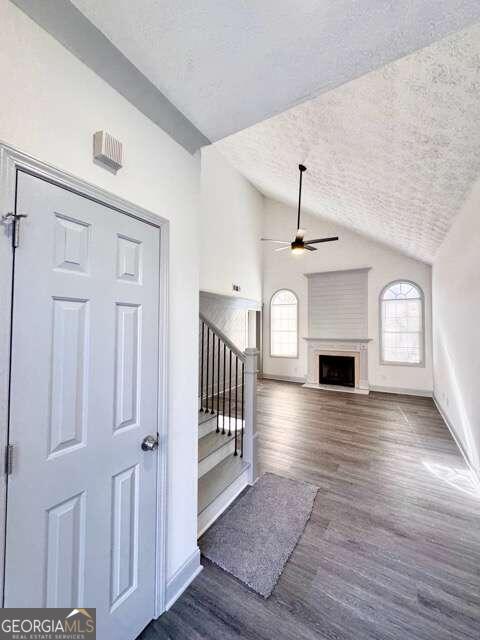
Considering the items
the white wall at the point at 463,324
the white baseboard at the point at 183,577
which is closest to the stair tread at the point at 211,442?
the white baseboard at the point at 183,577

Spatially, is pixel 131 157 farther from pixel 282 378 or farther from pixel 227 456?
pixel 282 378

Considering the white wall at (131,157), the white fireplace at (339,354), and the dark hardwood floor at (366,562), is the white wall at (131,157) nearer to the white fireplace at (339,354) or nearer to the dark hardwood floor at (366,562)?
the dark hardwood floor at (366,562)

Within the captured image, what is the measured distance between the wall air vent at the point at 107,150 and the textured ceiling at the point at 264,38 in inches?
14.4

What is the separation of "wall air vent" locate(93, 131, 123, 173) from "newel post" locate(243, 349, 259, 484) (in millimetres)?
1837

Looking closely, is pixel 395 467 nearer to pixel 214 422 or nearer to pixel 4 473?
pixel 214 422

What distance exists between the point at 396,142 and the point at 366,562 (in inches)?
132

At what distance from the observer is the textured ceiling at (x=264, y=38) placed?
0.92 m

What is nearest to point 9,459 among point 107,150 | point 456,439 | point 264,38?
point 107,150

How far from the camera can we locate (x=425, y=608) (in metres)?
1.48

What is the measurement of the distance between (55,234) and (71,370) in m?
0.51

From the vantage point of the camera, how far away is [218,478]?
7.79ft

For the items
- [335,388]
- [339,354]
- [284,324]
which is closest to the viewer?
[335,388]

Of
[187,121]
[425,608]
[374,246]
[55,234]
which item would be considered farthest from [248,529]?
[374,246]

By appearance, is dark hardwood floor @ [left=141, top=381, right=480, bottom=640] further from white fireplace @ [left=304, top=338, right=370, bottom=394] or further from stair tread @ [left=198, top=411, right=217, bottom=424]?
white fireplace @ [left=304, top=338, right=370, bottom=394]
